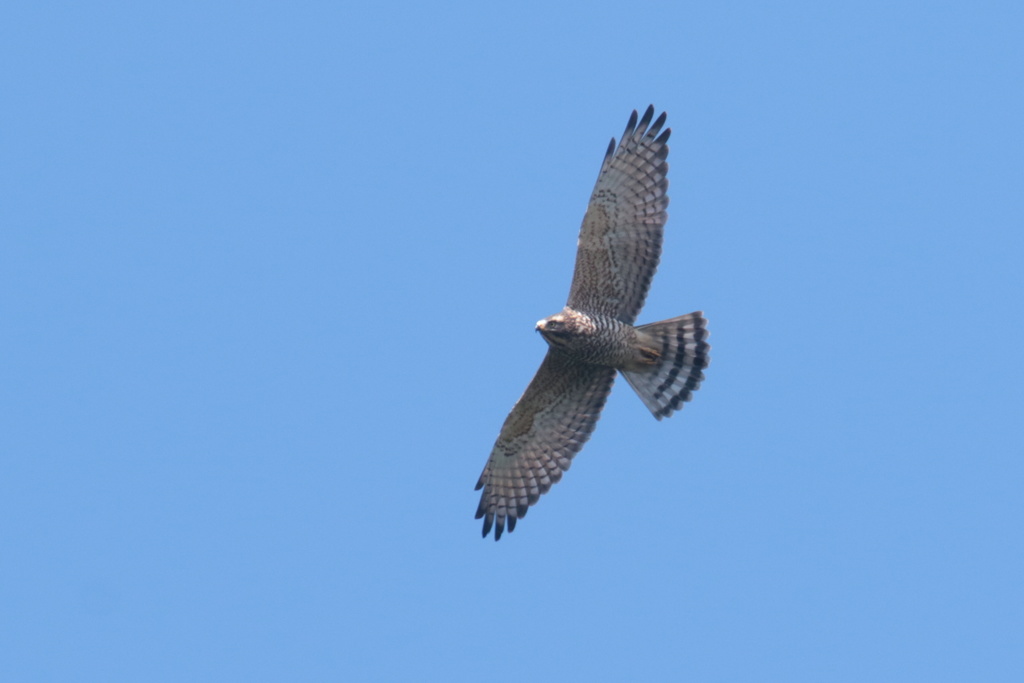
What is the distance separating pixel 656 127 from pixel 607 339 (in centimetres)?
178

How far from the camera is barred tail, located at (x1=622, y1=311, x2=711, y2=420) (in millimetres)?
13922

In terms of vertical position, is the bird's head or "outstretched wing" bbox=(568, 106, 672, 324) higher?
"outstretched wing" bbox=(568, 106, 672, 324)

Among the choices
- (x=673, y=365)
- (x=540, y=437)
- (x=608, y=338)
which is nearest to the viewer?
(x=608, y=338)

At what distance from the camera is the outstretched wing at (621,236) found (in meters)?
13.7

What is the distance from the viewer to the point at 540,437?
14469 mm

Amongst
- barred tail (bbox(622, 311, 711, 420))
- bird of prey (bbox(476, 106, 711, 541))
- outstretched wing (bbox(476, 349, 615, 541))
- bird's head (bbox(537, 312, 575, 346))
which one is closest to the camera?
bird's head (bbox(537, 312, 575, 346))

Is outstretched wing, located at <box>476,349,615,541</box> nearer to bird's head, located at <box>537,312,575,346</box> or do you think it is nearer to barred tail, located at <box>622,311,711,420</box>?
barred tail, located at <box>622,311,711,420</box>

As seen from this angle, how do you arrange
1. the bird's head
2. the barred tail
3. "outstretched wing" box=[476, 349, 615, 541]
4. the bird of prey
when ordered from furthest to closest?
"outstretched wing" box=[476, 349, 615, 541] → the barred tail → the bird of prey → the bird's head

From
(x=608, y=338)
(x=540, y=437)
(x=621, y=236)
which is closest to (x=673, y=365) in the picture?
(x=608, y=338)

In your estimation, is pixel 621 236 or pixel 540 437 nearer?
pixel 621 236

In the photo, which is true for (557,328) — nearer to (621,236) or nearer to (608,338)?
(608,338)

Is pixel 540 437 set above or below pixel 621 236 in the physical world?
below

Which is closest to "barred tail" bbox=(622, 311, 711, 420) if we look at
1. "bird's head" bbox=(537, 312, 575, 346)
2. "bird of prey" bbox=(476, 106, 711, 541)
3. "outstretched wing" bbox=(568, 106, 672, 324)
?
"bird of prey" bbox=(476, 106, 711, 541)

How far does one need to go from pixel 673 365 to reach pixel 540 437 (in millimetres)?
1305
